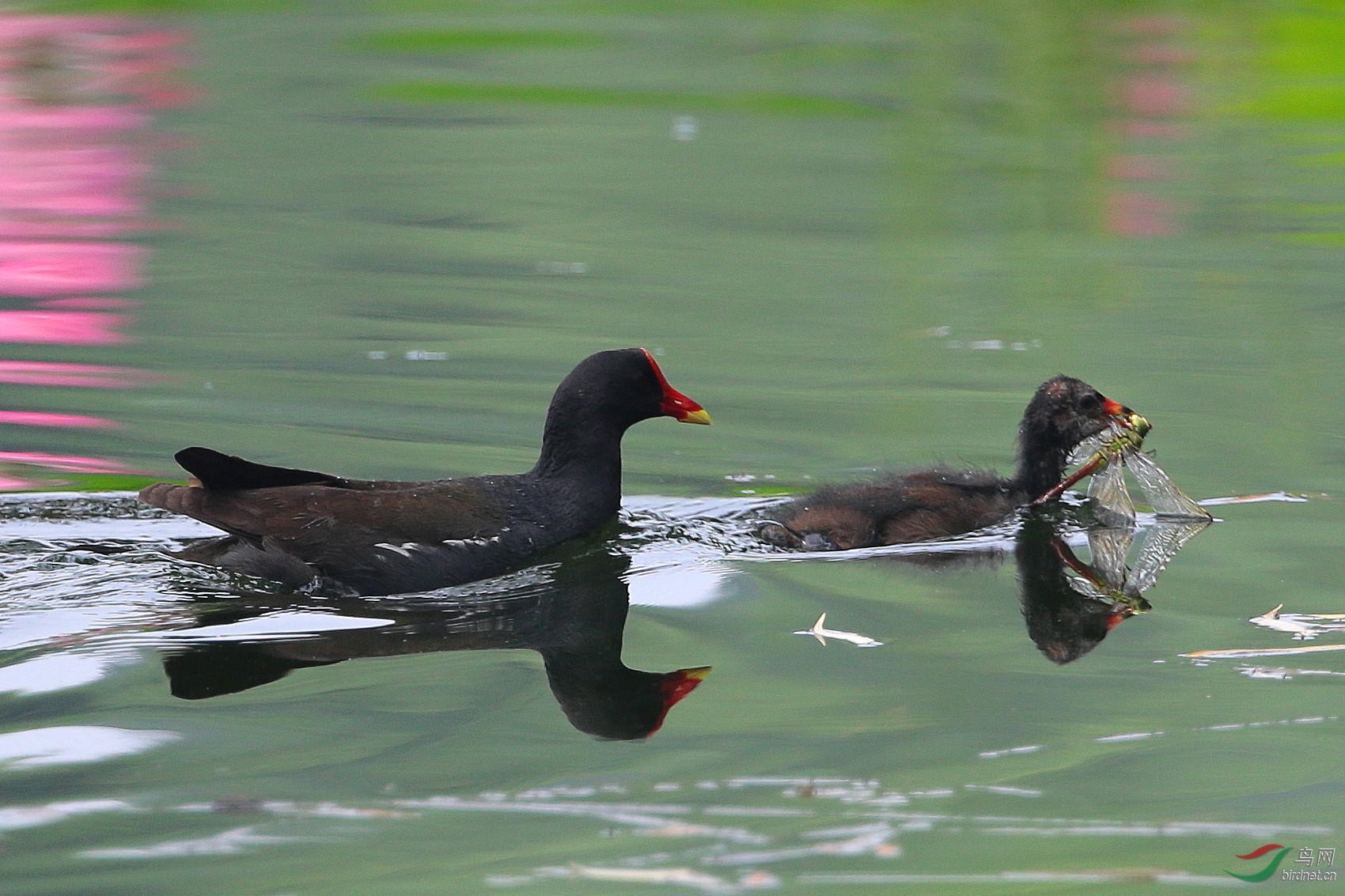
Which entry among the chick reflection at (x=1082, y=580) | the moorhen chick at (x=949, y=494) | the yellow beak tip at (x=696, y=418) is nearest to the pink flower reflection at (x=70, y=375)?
the yellow beak tip at (x=696, y=418)

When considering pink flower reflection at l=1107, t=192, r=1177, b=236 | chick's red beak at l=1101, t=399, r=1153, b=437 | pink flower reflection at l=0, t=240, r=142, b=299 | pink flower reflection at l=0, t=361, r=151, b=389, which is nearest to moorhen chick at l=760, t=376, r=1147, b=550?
chick's red beak at l=1101, t=399, r=1153, b=437

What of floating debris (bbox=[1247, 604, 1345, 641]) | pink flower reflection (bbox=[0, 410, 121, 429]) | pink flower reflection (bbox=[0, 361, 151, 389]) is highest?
pink flower reflection (bbox=[0, 361, 151, 389])

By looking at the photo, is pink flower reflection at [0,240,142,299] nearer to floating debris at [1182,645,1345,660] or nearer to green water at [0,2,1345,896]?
green water at [0,2,1345,896]

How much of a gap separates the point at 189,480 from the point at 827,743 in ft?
11.1

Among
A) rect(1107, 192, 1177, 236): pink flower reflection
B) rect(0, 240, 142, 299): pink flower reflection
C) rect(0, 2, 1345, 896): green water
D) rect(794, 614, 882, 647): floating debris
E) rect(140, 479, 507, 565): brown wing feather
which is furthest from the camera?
rect(1107, 192, 1177, 236): pink flower reflection

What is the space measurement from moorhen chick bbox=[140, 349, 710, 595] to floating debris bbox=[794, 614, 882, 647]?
126 centimetres

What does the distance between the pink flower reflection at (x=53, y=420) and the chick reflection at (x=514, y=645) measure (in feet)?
7.54

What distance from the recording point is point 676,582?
20.6ft

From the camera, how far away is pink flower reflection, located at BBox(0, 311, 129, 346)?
9.00 meters

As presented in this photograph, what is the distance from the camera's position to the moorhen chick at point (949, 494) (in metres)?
6.62

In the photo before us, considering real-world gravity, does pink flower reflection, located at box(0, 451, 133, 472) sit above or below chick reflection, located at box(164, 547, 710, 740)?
above

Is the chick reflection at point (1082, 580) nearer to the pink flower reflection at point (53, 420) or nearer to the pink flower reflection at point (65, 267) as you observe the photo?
the pink flower reflection at point (53, 420)

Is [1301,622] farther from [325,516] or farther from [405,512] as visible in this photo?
[325,516]

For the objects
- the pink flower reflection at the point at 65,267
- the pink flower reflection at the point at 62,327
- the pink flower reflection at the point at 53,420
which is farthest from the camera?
the pink flower reflection at the point at 65,267
